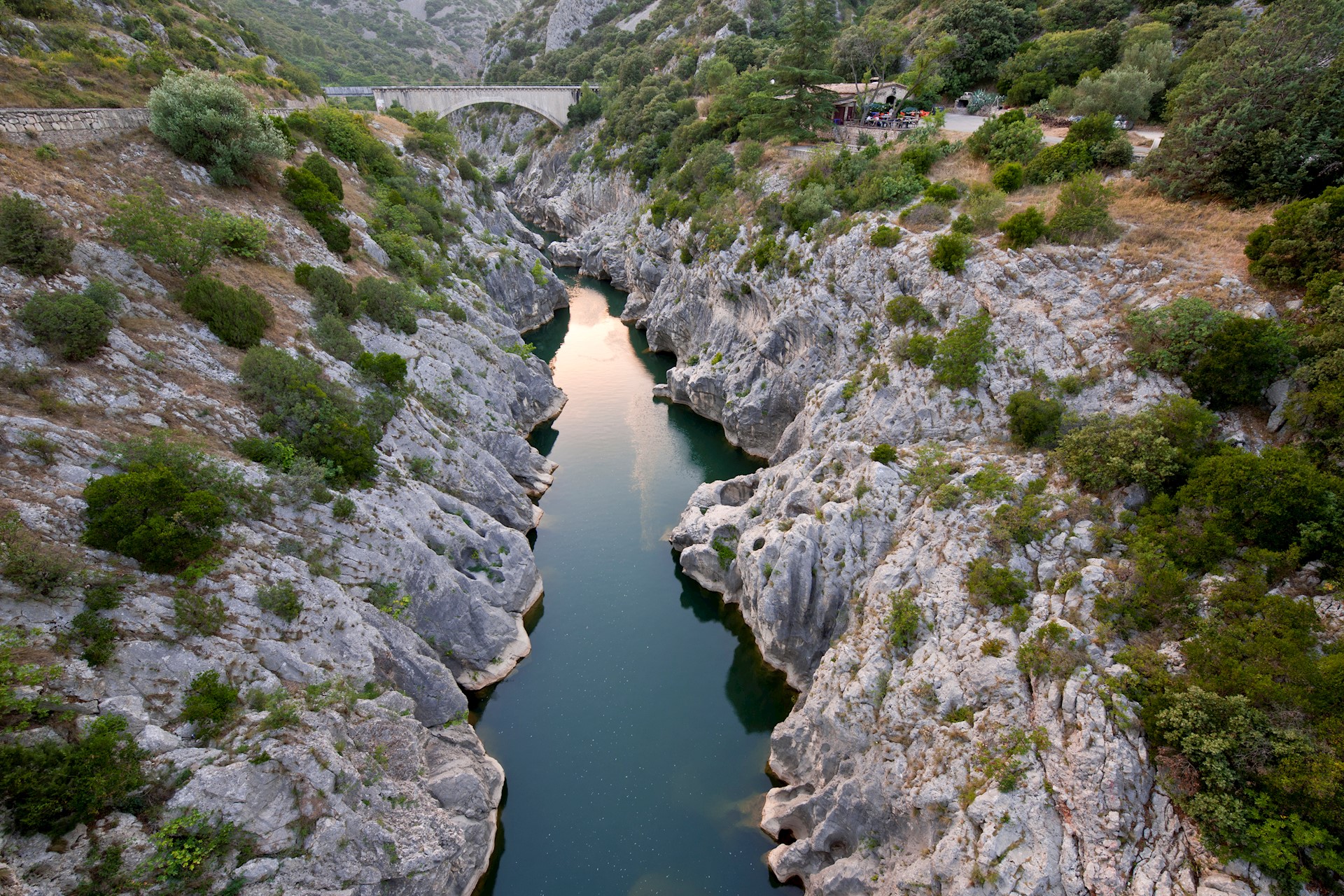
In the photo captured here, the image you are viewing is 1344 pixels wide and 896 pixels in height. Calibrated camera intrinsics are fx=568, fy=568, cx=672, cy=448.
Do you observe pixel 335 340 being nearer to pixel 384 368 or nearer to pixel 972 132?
pixel 384 368

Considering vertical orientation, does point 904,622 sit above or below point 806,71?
below

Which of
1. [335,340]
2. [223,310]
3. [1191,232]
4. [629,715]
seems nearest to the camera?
[223,310]

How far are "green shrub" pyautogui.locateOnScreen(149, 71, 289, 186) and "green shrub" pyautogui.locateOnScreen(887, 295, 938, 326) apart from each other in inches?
1335

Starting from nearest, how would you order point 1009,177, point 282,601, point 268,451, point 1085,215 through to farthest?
point 282,601 < point 268,451 < point 1085,215 < point 1009,177

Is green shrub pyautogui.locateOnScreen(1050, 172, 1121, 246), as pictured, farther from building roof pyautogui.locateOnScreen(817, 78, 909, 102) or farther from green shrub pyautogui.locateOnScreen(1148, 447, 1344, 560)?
building roof pyautogui.locateOnScreen(817, 78, 909, 102)

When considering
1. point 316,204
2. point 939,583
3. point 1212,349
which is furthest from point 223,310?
point 1212,349

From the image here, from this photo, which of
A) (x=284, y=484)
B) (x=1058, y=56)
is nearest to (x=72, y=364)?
(x=284, y=484)

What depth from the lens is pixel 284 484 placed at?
18906 mm

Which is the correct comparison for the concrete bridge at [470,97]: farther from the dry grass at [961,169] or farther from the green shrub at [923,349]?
the green shrub at [923,349]

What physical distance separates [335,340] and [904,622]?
1028 inches

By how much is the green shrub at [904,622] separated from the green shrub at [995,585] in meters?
1.77

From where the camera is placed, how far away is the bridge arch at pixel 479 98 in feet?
279

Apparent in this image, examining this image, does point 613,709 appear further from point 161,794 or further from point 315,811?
point 161,794

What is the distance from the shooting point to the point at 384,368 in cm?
2628
